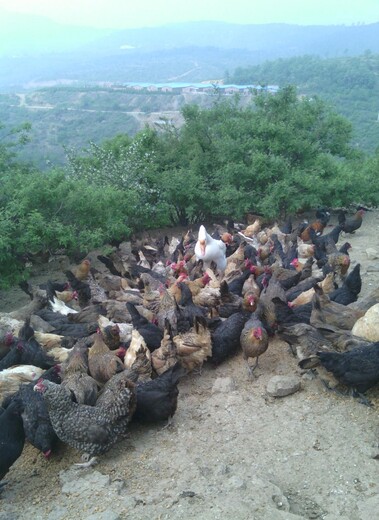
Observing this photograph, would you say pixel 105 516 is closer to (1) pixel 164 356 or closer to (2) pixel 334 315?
(1) pixel 164 356

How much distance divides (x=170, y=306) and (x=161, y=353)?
60.7 inches

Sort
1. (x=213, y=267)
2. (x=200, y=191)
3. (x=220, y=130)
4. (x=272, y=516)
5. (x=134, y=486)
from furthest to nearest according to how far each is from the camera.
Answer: (x=220, y=130) < (x=200, y=191) < (x=213, y=267) < (x=134, y=486) < (x=272, y=516)

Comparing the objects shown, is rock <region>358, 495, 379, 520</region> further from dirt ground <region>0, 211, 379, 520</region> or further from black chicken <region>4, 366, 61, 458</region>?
black chicken <region>4, 366, 61, 458</region>

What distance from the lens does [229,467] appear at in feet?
18.1

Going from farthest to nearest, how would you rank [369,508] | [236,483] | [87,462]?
[87,462] → [236,483] → [369,508]

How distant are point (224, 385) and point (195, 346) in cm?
71

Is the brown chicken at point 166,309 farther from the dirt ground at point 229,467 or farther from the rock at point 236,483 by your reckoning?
the rock at point 236,483

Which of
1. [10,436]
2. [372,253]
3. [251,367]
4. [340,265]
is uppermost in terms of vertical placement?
[10,436]

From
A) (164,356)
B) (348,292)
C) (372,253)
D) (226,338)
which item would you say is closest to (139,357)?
(164,356)

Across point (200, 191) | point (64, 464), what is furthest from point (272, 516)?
point (200, 191)

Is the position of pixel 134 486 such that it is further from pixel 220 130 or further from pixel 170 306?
pixel 220 130

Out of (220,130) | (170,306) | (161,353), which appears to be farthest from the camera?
(220,130)

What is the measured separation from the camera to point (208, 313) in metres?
8.94

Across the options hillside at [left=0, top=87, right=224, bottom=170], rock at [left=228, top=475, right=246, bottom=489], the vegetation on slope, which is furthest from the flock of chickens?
hillside at [left=0, top=87, right=224, bottom=170]
